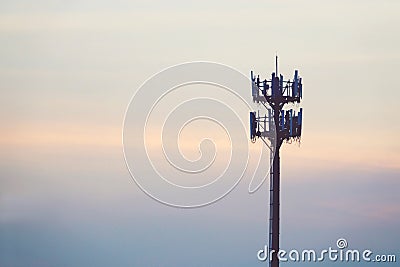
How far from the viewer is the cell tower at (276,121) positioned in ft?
66.9

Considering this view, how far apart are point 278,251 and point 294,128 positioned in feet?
9.56

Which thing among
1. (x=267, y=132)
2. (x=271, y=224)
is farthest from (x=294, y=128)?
(x=271, y=224)

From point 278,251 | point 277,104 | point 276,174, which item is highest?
point 277,104

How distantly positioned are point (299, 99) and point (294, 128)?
670mm

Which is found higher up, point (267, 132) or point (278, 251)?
point (267, 132)

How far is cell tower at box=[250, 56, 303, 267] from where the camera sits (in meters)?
20.4

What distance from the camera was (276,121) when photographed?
20703 millimetres

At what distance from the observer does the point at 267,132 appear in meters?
20.8

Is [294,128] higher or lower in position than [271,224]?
higher

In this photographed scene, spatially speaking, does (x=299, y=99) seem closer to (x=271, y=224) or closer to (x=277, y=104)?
(x=277, y=104)

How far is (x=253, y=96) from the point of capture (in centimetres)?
2047

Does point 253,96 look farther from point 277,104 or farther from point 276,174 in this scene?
point 276,174

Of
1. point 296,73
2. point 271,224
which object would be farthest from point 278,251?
point 296,73

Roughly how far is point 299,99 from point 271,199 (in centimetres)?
246
